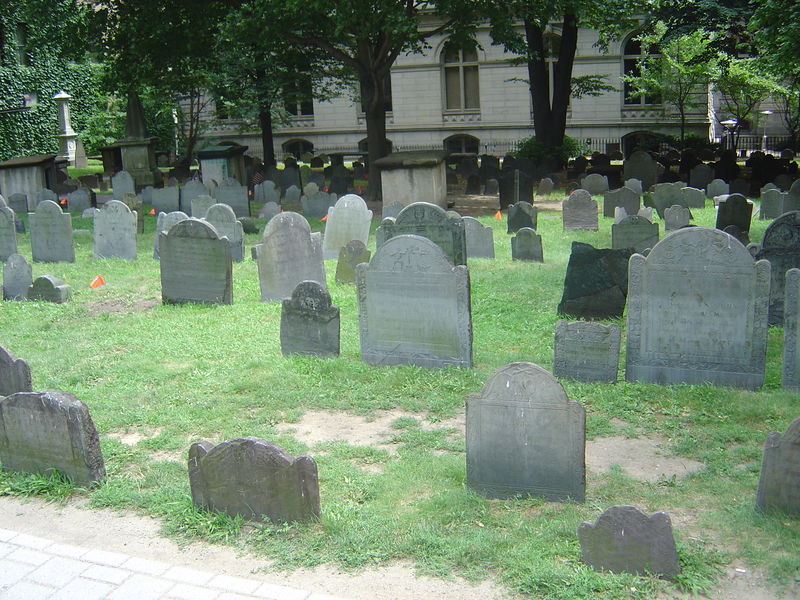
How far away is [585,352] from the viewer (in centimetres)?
809

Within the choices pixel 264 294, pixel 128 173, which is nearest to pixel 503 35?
pixel 128 173

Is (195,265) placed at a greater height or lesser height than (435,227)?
lesser

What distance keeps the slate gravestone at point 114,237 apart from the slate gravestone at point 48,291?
2759 millimetres

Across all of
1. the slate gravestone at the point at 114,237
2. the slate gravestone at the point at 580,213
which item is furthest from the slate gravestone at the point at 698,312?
the slate gravestone at the point at 114,237

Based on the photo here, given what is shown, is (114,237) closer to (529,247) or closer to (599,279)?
(529,247)

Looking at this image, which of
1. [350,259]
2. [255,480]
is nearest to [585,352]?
[255,480]

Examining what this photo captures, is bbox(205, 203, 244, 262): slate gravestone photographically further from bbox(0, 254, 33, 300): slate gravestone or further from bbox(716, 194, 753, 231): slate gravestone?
bbox(716, 194, 753, 231): slate gravestone

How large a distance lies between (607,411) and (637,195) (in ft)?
A: 34.2

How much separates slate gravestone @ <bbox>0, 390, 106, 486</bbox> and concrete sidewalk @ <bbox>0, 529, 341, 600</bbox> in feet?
2.63

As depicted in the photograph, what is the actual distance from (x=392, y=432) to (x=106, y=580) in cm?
271

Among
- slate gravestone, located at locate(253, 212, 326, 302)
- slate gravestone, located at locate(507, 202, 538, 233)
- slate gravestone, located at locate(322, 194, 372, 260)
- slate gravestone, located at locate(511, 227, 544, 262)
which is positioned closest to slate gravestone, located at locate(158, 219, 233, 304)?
slate gravestone, located at locate(253, 212, 326, 302)

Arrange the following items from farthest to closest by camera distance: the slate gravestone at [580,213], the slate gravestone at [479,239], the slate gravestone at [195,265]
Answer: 1. the slate gravestone at [580,213]
2. the slate gravestone at [479,239]
3. the slate gravestone at [195,265]

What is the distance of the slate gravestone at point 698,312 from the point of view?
7770mm

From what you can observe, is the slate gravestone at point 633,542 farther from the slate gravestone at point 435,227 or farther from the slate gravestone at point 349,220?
the slate gravestone at point 349,220
